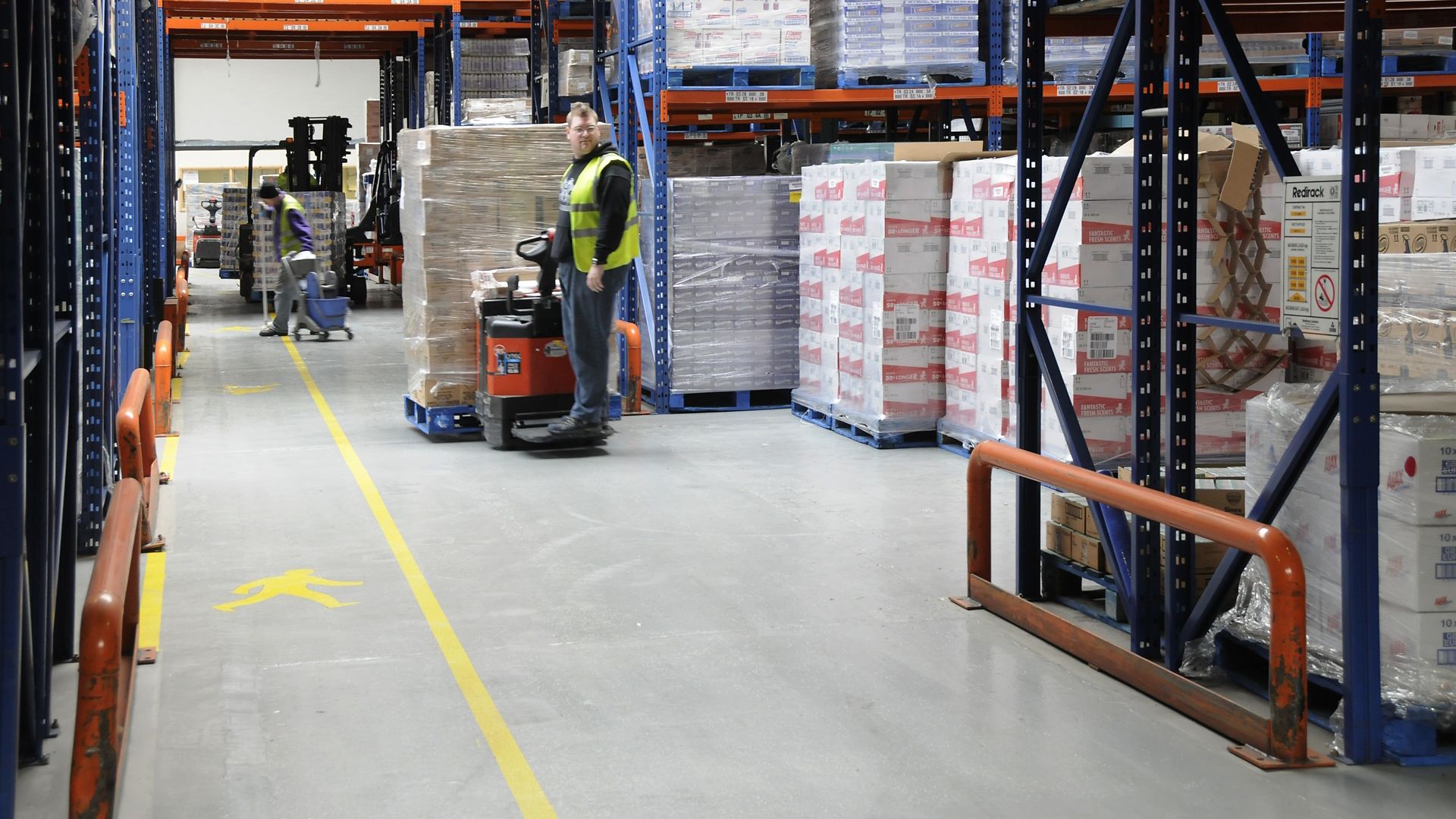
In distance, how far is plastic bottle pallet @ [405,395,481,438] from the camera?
10.7 metres

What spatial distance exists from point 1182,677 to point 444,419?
21.7 feet

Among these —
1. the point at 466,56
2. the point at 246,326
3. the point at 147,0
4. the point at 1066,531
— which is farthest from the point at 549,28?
the point at 1066,531

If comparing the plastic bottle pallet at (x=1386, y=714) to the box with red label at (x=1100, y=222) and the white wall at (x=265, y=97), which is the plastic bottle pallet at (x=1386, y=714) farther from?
the white wall at (x=265, y=97)

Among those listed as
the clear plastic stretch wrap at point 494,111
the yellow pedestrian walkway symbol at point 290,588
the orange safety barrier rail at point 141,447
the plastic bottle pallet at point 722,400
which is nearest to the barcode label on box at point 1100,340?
the yellow pedestrian walkway symbol at point 290,588

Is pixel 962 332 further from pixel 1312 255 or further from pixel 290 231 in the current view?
pixel 290 231

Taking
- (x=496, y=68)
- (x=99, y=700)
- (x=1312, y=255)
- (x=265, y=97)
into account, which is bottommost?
(x=99, y=700)

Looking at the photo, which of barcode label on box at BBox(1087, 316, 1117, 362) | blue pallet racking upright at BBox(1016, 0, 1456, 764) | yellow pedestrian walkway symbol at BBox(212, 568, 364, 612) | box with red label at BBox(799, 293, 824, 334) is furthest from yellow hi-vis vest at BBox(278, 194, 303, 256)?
blue pallet racking upright at BBox(1016, 0, 1456, 764)

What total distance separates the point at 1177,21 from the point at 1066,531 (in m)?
2.14

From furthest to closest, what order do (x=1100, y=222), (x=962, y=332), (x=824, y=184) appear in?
1. (x=824, y=184)
2. (x=962, y=332)
3. (x=1100, y=222)

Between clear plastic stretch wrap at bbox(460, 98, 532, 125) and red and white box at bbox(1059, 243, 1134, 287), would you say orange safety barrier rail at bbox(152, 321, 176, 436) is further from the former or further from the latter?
clear plastic stretch wrap at bbox(460, 98, 532, 125)

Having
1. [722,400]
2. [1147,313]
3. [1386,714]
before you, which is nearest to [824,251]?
[722,400]

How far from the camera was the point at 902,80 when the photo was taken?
12469 millimetres

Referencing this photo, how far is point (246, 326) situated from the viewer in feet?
64.5

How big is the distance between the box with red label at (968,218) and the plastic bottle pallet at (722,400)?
2.77 metres
